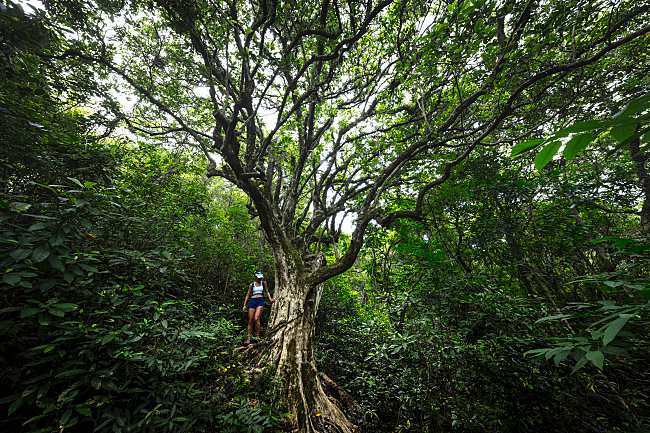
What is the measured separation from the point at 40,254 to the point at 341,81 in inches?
237

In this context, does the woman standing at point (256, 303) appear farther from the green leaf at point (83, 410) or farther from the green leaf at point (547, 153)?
the green leaf at point (547, 153)

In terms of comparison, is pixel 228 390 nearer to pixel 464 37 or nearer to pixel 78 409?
pixel 78 409

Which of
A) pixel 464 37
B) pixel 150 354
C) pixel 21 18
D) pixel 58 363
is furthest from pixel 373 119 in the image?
pixel 58 363

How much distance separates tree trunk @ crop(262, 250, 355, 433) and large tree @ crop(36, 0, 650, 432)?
0.07ft

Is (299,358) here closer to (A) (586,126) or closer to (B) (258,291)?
(B) (258,291)

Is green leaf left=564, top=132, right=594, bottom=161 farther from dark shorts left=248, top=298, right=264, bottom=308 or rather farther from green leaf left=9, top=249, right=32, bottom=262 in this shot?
dark shorts left=248, top=298, right=264, bottom=308

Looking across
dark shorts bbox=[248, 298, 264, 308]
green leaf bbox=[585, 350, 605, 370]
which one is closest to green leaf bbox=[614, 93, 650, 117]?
green leaf bbox=[585, 350, 605, 370]

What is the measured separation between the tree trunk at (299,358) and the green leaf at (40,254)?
3039 millimetres

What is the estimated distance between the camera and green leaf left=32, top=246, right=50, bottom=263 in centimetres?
184

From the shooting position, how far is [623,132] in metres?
0.82

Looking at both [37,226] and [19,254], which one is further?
[37,226]

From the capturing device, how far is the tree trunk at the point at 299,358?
11.6 feet

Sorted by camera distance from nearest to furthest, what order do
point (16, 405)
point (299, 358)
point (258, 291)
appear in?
point (16, 405) < point (299, 358) < point (258, 291)

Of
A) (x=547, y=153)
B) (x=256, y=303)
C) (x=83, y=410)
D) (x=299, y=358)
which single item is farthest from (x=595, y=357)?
(x=256, y=303)
